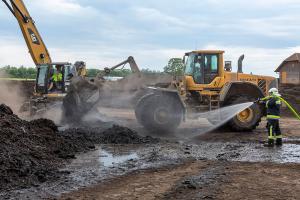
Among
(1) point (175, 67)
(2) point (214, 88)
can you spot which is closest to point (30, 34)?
(1) point (175, 67)

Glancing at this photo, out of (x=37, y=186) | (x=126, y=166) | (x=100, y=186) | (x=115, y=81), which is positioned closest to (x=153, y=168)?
(x=126, y=166)

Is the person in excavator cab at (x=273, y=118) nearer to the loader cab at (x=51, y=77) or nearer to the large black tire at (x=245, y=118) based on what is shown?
the large black tire at (x=245, y=118)

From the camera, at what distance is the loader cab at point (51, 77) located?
17922 millimetres

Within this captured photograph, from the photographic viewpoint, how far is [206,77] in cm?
1488

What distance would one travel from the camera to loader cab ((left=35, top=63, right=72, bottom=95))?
17.9m

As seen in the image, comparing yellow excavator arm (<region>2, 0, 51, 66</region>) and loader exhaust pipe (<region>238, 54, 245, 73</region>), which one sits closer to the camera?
loader exhaust pipe (<region>238, 54, 245, 73</region>)

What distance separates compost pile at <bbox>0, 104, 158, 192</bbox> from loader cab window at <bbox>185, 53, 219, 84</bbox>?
11.3 feet

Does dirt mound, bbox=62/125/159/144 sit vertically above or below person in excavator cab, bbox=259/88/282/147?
below

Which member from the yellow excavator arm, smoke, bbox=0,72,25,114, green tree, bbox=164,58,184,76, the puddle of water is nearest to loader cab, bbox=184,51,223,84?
green tree, bbox=164,58,184,76

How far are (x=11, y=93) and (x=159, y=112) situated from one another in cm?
1545

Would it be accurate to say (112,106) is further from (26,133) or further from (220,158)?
(220,158)

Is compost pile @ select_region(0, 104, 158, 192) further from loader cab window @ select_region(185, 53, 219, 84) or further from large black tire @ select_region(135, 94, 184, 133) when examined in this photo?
loader cab window @ select_region(185, 53, 219, 84)

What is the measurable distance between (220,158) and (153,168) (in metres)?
1.97

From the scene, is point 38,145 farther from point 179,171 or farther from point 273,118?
point 273,118
